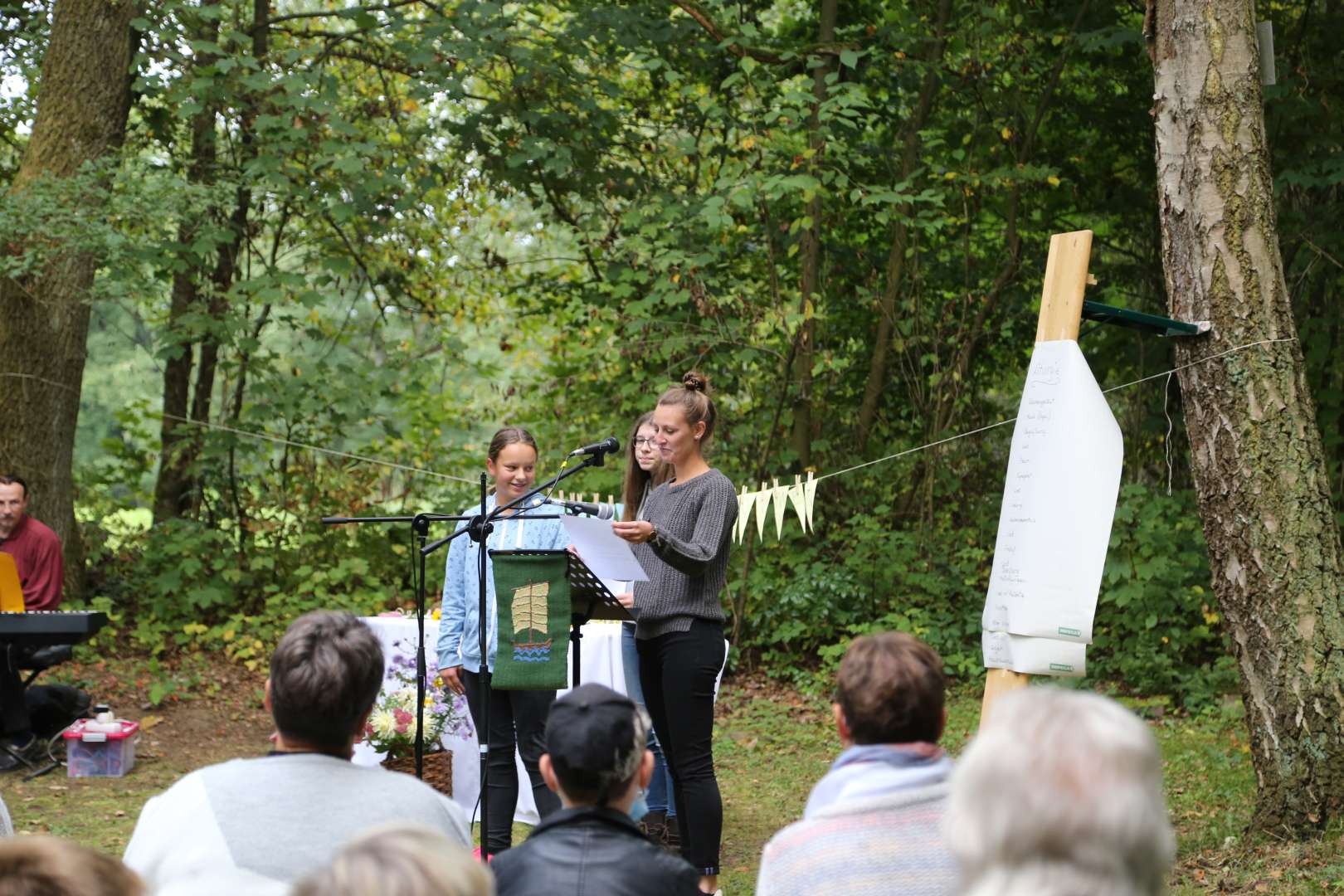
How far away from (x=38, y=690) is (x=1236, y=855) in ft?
20.2

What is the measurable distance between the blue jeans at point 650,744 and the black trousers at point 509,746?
33 cm

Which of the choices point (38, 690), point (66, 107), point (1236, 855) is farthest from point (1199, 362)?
point (66, 107)

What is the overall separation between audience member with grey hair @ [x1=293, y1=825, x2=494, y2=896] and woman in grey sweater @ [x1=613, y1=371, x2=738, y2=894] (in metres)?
2.62

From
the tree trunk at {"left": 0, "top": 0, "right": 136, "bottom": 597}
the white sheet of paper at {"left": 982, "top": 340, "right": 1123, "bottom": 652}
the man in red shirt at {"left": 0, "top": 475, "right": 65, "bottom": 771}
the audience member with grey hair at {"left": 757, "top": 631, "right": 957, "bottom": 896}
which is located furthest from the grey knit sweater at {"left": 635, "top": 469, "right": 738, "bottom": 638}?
the tree trunk at {"left": 0, "top": 0, "right": 136, "bottom": 597}

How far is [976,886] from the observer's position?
151 cm

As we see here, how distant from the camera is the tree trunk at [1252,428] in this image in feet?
15.5

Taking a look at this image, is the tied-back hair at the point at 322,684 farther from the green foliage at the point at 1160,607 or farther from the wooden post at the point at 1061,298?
the green foliage at the point at 1160,607

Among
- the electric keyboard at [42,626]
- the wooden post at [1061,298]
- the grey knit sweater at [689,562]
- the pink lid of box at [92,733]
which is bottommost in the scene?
the pink lid of box at [92,733]

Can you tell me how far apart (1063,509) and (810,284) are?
20.5ft

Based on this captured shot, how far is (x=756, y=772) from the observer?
23.8 feet

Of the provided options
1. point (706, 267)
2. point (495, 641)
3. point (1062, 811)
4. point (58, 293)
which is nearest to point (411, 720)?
point (495, 641)

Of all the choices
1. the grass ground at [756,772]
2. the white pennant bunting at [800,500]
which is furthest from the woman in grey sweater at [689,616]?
the white pennant bunting at [800,500]

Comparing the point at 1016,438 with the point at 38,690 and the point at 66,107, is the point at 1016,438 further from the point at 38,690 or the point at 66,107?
the point at 66,107

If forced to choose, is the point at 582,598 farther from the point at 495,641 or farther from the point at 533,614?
the point at 495,641
